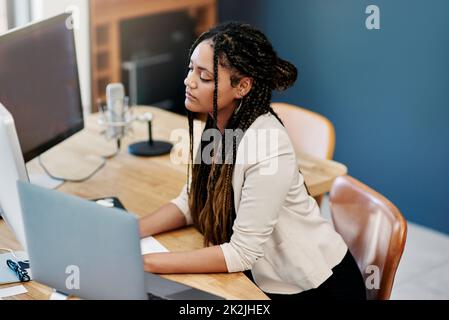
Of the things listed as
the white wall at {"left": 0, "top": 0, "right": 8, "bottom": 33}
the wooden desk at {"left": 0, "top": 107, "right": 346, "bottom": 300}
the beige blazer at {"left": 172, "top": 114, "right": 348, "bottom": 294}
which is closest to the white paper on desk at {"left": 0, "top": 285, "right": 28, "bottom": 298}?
the wooden desk at {"left": 0, "top": 107, "right": 346, "bottom": 300}

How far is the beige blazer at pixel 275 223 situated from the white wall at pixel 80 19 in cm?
154

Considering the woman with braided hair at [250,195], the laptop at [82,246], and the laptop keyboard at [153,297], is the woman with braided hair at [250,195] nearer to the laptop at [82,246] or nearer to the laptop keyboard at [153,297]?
the laptop keyboard at [153,297]

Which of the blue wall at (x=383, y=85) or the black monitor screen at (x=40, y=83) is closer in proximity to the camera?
the black monitor screen at (x=40, y=83)

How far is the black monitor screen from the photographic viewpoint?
2004 mm

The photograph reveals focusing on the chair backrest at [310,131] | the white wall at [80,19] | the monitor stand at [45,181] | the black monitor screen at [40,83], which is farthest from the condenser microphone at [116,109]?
the white wall at [80,19]

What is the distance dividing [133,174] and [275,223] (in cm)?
72

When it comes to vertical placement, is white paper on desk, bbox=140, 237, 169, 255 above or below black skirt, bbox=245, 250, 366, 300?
above

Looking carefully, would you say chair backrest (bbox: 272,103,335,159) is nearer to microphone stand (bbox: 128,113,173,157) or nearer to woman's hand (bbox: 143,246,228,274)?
microphone stand (bbox: 128,113,173,157)

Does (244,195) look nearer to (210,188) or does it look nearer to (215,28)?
(210,188)

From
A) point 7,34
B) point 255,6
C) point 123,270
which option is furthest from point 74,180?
point 255,6

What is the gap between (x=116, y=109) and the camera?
2.55m

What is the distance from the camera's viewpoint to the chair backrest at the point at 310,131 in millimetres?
2621

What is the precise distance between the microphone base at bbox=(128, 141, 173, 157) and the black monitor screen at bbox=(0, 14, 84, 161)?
251 millimetres

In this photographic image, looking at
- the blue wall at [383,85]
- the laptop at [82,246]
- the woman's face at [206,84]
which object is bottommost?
the blue wall at [383,85]
